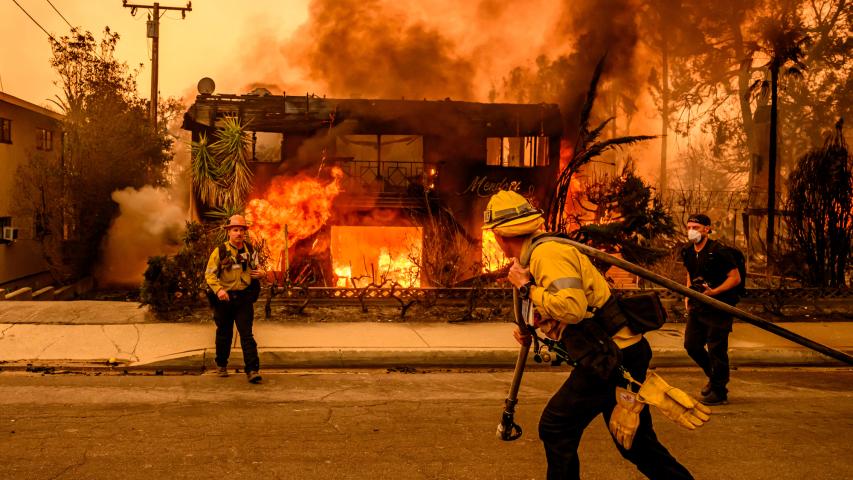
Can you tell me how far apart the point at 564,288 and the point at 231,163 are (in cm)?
1494

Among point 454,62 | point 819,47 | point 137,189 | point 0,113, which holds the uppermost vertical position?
point 819,47

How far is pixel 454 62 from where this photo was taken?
23281 mm

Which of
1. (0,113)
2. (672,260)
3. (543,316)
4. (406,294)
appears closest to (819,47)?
(672,260)

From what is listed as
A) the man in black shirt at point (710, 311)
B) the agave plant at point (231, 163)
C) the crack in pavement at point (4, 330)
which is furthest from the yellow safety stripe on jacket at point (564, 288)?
the agave plant at point (231, 163)

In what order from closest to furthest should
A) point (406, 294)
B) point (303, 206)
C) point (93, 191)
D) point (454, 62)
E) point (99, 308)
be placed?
point (99, 308), point (406, 294), point (303, 206), point (93, 191), point (454, 62)

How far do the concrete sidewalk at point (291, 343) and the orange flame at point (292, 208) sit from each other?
661 centimetres

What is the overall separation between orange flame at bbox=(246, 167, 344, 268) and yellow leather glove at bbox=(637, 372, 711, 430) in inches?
543

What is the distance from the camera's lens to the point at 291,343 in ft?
29.2

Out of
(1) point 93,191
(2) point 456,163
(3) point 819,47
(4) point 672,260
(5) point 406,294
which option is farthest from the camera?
(3) point 819,47

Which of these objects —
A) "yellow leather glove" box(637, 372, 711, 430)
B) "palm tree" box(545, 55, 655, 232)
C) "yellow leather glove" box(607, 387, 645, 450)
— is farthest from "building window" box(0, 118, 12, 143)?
"yellow leather glove" box(637, 372, 711, 430)

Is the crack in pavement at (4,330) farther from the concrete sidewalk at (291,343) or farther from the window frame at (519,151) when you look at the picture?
the window frame at (519,151)

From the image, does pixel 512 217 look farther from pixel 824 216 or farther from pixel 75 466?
pixel 824 216

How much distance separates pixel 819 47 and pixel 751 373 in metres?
27.0

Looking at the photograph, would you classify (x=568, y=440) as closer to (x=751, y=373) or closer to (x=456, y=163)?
(x=751, y=373)
